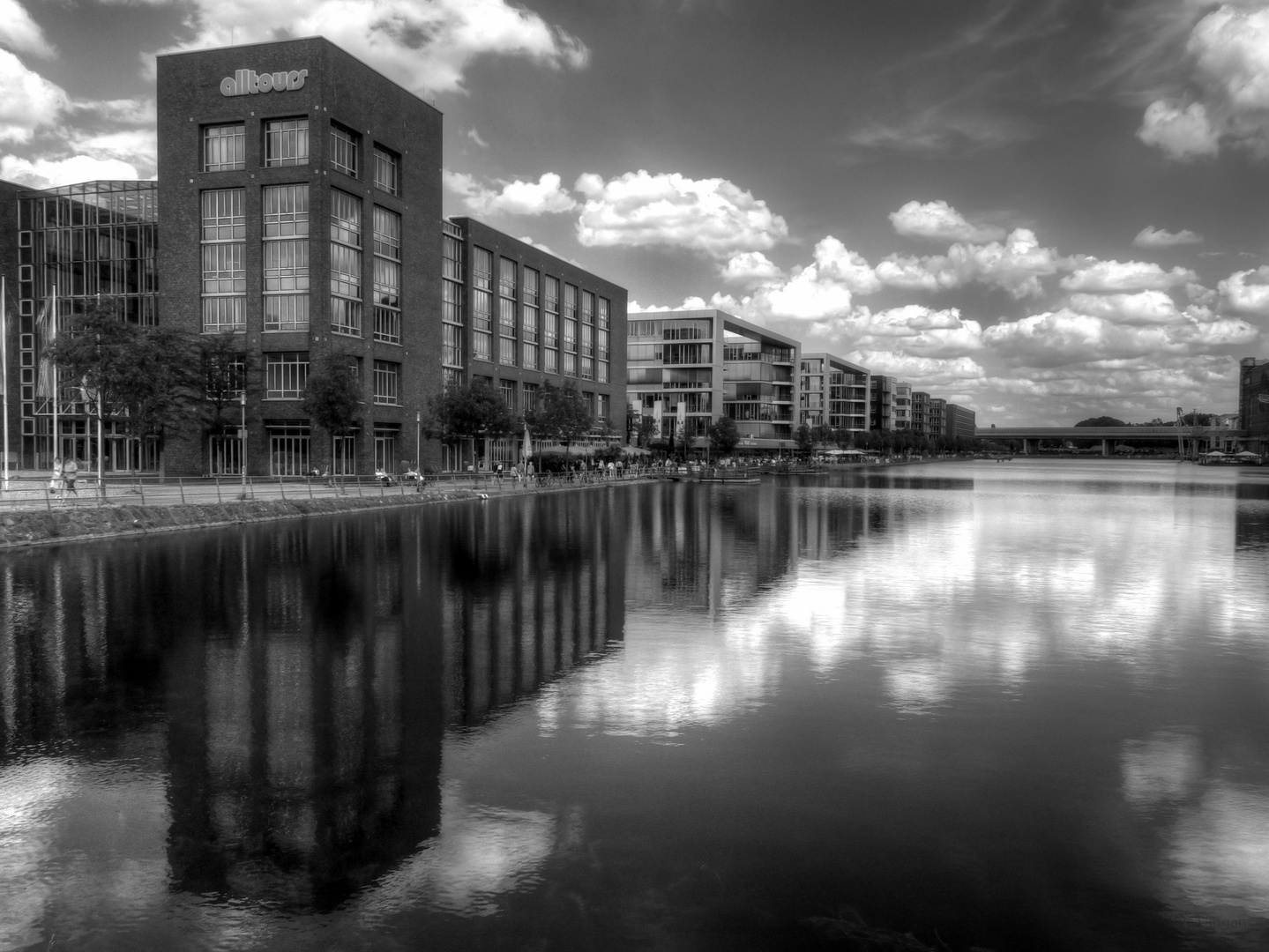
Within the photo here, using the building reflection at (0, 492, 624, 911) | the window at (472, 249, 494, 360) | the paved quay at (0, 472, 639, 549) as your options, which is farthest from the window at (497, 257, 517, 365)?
the building reflection at (0, 492, 624, 911)

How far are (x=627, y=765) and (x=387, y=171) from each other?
239 feet

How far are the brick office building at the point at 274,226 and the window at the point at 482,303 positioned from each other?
61.0ft

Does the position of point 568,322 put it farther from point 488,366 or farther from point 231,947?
point 231,947

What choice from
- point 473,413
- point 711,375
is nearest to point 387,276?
point 473,413

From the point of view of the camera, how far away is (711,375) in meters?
143

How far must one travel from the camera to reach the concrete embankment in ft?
96.5

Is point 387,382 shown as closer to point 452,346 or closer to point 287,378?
point 287,378

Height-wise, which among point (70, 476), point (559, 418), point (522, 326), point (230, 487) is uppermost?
point (522, 326)

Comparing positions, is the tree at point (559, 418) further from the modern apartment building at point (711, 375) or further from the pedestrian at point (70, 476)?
the modern apartment building at point (711, 375)

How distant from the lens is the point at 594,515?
42469 mm

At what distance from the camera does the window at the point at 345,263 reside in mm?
67625

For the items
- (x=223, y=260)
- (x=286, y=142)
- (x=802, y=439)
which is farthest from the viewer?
(x=802, y=439)

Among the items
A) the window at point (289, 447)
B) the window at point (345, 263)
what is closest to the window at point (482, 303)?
the window at point (345, 263)

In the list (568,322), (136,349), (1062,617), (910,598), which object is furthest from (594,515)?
(568,322)
